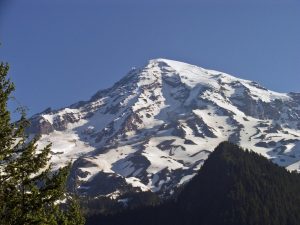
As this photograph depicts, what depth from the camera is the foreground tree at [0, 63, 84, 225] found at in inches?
1050

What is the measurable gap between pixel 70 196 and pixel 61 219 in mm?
2271

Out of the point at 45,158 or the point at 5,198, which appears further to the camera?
the point at 45,158

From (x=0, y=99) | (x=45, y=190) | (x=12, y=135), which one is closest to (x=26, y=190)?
(x=45, y=190)

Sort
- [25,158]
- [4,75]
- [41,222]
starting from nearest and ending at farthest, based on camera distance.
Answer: [41,222] < [25,158] < [4,75]

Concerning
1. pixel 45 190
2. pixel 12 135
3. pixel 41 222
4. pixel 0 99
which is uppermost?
pixel 0 99

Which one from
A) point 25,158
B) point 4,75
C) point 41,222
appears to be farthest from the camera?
point 4,75

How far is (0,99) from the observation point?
29.2 m

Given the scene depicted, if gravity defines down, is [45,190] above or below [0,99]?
below

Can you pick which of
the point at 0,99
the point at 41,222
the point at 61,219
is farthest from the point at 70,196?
the point at 0,99

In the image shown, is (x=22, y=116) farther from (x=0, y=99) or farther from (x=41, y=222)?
(x=41, y=222)

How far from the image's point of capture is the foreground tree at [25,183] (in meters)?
26.7

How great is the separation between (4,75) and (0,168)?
5.57m

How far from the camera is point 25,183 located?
1093 inches

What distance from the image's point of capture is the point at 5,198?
26797 millimetres
